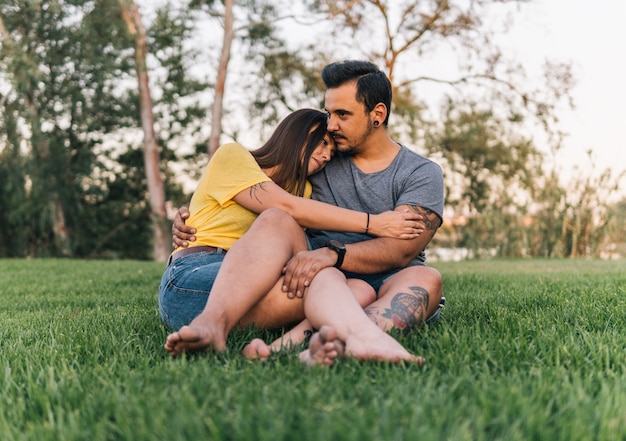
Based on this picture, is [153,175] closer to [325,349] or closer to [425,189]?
[425,189]

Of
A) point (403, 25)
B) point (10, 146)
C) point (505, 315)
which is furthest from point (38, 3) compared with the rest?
point (505, 315)

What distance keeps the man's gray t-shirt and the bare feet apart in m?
1.06

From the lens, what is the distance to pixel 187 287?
2.58m

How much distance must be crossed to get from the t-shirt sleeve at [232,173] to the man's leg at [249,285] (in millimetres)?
274

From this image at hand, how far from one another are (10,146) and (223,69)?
5.37m

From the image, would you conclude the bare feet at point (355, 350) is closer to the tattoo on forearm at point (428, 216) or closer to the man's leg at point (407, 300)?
the man's leg at point (407, 300)

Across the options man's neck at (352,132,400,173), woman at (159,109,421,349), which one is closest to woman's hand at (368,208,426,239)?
woman at (159,109,421,349)

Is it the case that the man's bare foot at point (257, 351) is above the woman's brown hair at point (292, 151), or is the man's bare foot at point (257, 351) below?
below

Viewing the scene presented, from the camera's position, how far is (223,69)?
14.3m

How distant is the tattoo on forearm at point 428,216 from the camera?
295 centimetres

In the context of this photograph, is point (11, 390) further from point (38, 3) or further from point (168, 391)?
point (38, 3)

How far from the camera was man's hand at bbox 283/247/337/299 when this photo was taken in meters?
2.39

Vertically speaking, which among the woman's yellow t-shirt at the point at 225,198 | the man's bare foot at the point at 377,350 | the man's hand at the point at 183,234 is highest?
the woman's yellow t-shirt at the point at 225,198

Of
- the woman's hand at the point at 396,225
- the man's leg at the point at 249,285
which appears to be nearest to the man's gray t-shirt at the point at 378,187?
the woman's hand at the point at 396,225
